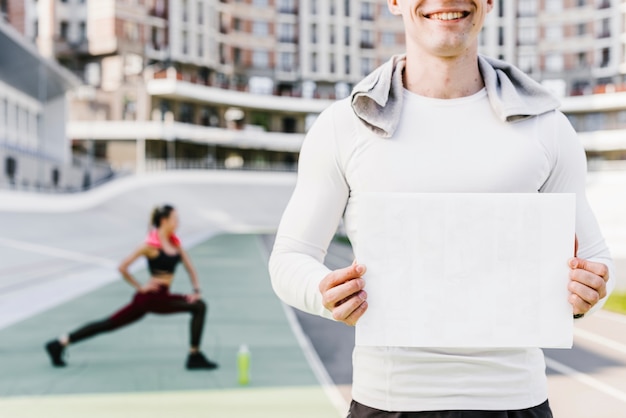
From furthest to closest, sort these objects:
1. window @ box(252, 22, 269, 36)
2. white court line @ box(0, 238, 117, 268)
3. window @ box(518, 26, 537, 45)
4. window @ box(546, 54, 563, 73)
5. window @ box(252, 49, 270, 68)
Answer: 1. window @ box(518, 26, 537, 45)
2. window @ box(252, 49, 270, 68)
3. window @ box(252, 22, 269, 36)
4. window @ box(546, 54, 563, 73)
5. white court line @ box(0, 238, 117, 268)

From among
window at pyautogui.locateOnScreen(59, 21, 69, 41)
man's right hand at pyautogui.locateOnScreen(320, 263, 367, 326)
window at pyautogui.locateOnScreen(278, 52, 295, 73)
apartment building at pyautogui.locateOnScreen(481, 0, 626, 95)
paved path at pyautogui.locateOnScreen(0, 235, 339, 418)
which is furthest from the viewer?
window at pyautogui.locateOnScreen(278, 52, 295, 73)

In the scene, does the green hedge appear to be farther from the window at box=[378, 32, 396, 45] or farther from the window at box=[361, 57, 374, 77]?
the window at box=[378, 32, 396, 45]

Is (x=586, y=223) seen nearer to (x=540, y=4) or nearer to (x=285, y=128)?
(x=285, y=128)

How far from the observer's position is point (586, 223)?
2508mm

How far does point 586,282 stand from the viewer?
88.4 inches

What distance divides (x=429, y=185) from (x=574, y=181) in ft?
1.56

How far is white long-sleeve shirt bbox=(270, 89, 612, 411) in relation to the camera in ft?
7.74

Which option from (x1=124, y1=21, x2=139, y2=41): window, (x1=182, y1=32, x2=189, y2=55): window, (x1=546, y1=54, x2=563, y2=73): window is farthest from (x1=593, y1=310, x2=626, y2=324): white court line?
(x1=546, y1=54, x2=563, y2=73): window

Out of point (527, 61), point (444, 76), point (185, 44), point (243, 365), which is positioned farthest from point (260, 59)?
point (444, 76)

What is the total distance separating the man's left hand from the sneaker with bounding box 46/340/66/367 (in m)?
7.96

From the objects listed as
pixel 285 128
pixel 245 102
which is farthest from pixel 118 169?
pixel 285 128

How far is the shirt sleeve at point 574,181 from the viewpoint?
249 cm

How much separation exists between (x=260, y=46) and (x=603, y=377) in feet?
239

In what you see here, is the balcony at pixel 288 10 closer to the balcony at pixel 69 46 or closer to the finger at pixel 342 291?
the balcony at pixel 69 46
